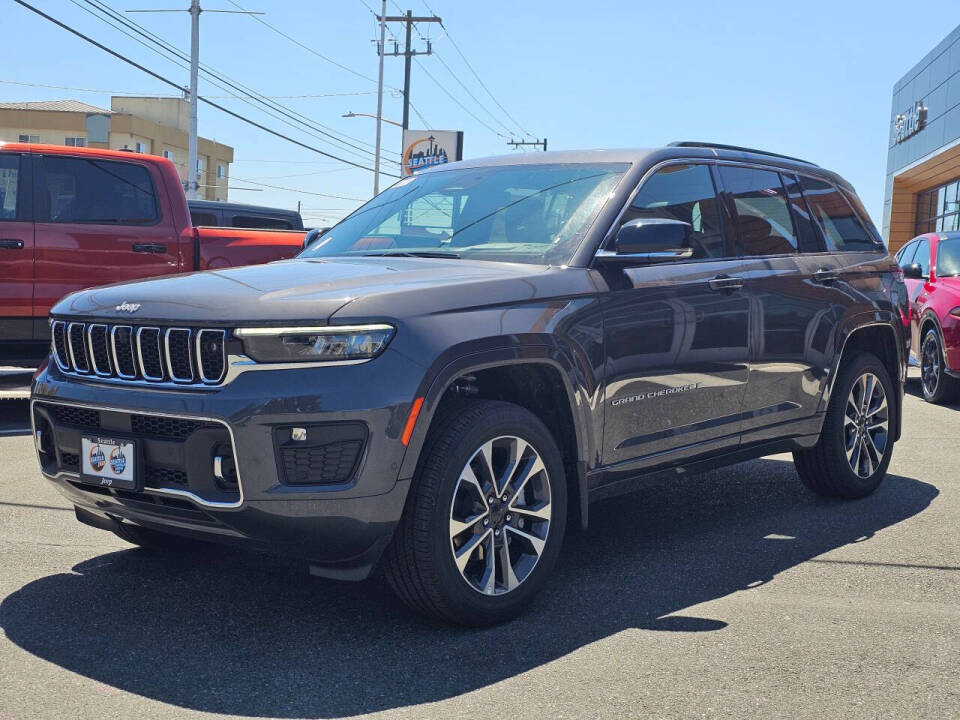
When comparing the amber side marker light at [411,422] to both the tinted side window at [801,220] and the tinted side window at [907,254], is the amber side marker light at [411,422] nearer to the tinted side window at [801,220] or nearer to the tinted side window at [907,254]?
the tinted side window at [801,220]

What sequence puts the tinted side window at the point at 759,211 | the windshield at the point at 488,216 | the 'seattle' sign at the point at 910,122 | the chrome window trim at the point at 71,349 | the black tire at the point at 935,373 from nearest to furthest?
1. the chrome window trim at the point at 71,349
2. the windshield at the point at 488,216
3. the tinted side window at the point at 759,211
4. the black tire at the point at 935,373
5. the 'seattle' sign at the point at 910,122

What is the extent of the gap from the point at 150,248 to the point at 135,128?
6379 cm

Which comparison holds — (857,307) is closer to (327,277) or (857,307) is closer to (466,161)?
(466,161)

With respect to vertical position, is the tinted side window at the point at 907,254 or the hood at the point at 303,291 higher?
the tinted side window at the point at 907,254

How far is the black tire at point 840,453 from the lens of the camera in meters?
6.42

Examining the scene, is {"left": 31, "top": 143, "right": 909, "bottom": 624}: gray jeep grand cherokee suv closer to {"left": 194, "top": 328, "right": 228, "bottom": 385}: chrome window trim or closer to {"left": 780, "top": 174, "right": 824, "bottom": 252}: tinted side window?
{"left": 194, "top": 328, "right": 228, "bottom": 385}: chrome window trim

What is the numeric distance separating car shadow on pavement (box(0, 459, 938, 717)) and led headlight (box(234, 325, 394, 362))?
1.00 metres

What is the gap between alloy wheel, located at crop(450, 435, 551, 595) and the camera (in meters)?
4.14

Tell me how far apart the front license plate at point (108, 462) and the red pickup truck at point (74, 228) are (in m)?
5.54

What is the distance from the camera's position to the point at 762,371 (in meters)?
5.59

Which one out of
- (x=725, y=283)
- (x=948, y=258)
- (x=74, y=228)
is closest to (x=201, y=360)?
(x=725, y=283)

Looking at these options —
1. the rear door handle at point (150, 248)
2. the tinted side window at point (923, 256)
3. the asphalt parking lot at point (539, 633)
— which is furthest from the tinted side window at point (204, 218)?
the asphalt parking lot at point (539, 633)

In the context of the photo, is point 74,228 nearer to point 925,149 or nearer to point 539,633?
point 539,633

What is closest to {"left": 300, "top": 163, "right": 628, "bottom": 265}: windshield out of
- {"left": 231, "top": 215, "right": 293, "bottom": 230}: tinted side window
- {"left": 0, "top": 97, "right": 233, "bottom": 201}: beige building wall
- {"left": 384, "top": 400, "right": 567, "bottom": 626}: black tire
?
{"left": 384, "top": 400, "right": 567, "bottom": 626}: black tire
